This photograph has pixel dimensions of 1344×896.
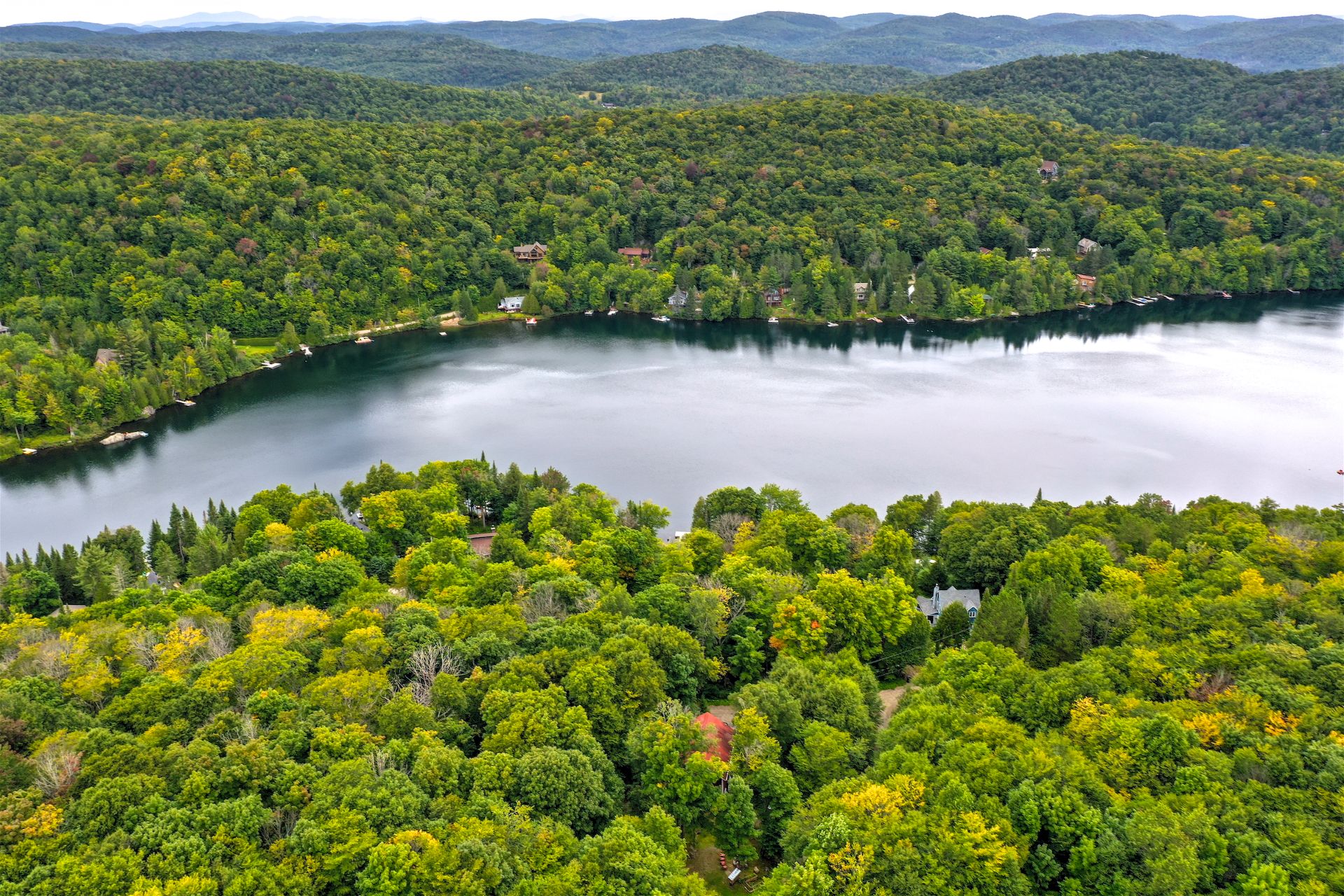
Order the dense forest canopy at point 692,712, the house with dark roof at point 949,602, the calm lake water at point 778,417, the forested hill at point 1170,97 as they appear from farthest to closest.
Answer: the forested hill at point 1170,97 → the calm lake water at point 778,417 → the house with dark roof at point 949,602 → the dense forest canopy at point 692,712

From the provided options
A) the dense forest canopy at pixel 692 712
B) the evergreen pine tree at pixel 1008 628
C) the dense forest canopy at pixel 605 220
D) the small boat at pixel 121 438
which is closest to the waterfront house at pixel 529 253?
the dense forest canopy at pixel 605 220

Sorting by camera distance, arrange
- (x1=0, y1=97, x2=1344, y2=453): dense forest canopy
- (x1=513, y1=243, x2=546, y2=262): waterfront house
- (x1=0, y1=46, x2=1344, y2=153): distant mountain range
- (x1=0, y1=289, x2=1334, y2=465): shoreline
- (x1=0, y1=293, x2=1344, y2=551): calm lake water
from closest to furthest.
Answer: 1. (x1=0, y1=293, x2=1344, y2=551): calm lake water
2. (x1=0, y1=97, x2=1344, y2=453): dense forest canopy
3. (x1=0, y1=289, x2=1334, y2=465): shoreline
4. (x1=513, y1=243, x2=546, y2=262): waterfront house
5. (x1=0, y1=46, x2=1344, y2=153): distant mountain range

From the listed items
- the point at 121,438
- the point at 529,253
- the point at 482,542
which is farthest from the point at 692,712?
the point at 529,253

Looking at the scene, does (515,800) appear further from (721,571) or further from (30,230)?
(30,230)

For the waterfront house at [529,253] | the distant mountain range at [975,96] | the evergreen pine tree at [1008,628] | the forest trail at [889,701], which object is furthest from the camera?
the distant mountain range at [975,96]

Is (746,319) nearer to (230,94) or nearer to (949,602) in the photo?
(949,602)

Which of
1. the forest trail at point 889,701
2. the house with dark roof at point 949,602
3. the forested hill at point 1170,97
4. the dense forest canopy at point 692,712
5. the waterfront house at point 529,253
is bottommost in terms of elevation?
the forest trail at point 889,701

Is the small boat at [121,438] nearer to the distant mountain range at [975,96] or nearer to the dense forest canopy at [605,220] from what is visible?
the dense forest canopy at [605,220]

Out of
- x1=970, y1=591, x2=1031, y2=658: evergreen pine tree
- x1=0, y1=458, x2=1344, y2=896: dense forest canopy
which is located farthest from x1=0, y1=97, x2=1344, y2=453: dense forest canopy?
x1=970, y1=591, x2=1031, y2=658: evergreen pine tree

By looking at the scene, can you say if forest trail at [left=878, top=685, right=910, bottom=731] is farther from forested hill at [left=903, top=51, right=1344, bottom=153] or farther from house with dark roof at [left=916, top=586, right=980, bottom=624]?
forested hill at [left=903, top=51, right=1344, bottom=153]
